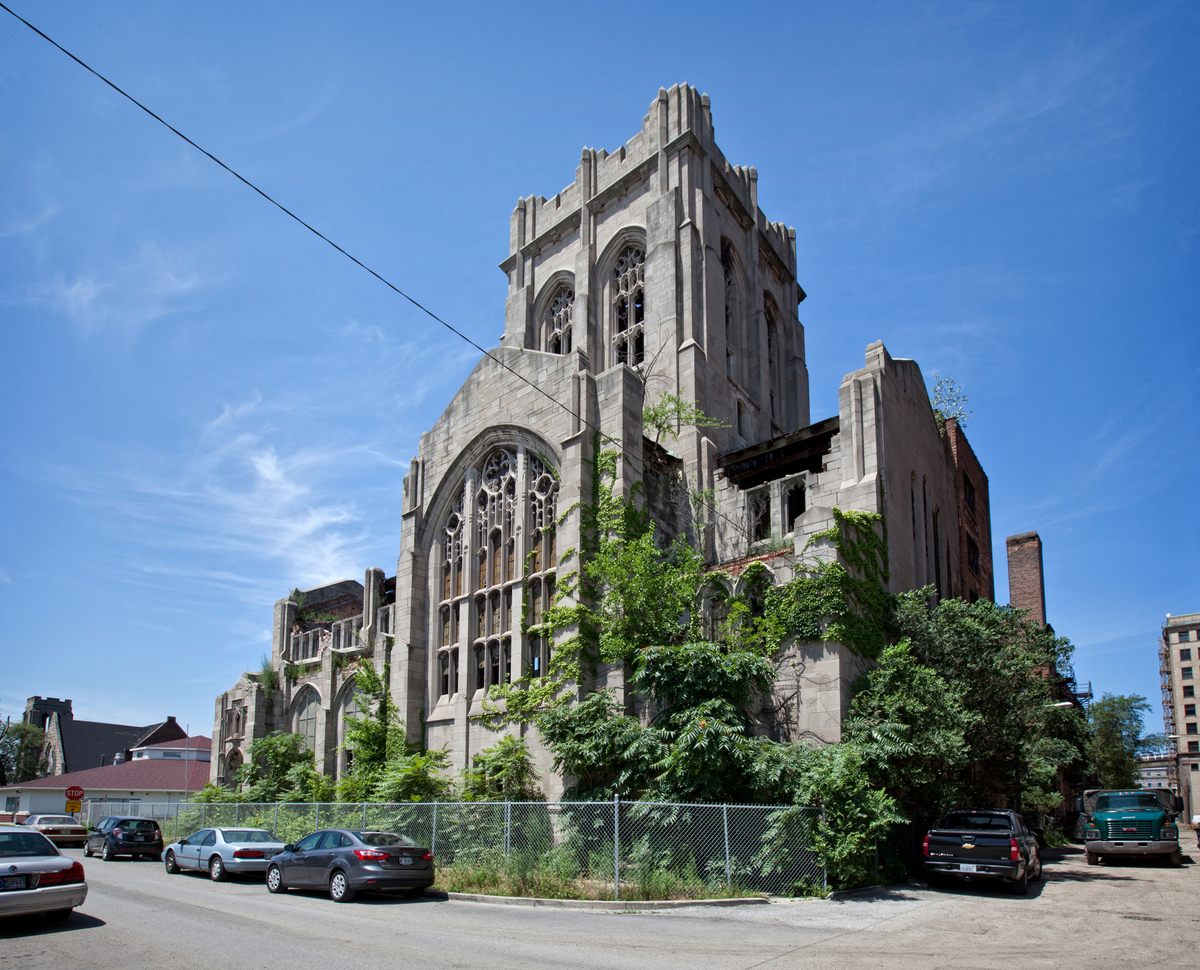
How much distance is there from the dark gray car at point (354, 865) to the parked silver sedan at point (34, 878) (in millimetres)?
4375

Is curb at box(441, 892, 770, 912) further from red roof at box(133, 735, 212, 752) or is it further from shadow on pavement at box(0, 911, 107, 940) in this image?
red roof at box(133, 735, 212, 752)

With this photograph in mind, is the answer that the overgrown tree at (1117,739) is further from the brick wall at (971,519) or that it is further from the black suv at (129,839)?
the black suv at (129,839)

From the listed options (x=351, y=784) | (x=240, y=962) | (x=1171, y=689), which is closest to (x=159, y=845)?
(x=351, y=784)

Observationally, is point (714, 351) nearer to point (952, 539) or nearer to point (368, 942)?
point (952, 539)

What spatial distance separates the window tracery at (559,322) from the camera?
38562 mm

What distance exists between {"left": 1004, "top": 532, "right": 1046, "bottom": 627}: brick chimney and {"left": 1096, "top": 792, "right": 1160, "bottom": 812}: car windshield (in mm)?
20603

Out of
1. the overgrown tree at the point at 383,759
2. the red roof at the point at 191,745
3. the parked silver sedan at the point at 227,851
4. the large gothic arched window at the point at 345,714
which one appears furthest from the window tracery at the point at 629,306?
the red roof at the point at 191,745

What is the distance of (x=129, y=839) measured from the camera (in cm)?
2833

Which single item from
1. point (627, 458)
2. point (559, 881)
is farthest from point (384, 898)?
point (627, 458)

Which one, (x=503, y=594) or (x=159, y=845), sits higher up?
(x=503, y=594)

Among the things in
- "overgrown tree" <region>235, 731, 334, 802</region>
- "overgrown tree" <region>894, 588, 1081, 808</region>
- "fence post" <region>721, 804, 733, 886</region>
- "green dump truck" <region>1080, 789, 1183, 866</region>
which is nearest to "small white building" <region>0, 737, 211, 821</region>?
"overgrown tree" <region>235, 731, 334, 802</region>

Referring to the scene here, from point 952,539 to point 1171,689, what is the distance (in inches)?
4107

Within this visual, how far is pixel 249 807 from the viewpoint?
28141mm

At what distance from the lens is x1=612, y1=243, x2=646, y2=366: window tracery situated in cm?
3516
